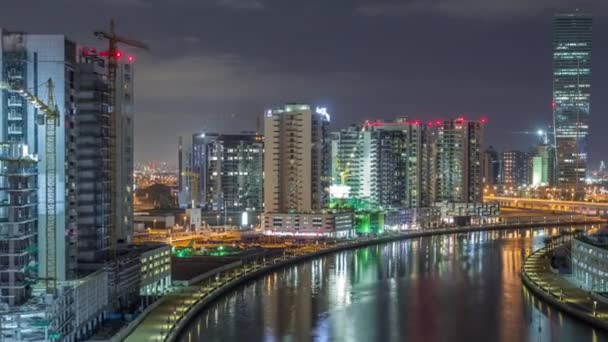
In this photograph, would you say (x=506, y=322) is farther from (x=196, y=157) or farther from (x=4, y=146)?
(x=196, y=157)

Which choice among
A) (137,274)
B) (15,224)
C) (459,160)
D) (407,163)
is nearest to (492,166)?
(459,160)

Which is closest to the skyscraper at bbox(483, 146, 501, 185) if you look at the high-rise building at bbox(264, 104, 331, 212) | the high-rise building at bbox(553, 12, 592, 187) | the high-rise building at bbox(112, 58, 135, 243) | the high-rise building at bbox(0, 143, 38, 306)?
the high-rise building at bbox(553, 12, 592, 187)

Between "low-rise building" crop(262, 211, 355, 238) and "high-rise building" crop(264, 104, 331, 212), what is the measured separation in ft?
2.73

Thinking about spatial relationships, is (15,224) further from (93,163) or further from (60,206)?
(93,163)

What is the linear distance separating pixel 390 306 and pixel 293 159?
13085 mm

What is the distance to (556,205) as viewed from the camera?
45.3 m

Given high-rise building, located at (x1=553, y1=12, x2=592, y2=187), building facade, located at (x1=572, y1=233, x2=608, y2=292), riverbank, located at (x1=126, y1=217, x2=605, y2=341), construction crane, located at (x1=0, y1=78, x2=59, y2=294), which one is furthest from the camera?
high-rise building, located at (x1=553, y1=12, x2=592, y2=187)

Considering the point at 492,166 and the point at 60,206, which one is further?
the point at 492,166

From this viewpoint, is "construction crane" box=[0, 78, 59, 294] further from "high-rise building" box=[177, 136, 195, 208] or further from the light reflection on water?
"high-rise building" box=[177, 136, 195, 208]

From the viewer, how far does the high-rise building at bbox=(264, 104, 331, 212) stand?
91.5 ft

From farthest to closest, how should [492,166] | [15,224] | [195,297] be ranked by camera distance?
1. [492,166]
2. [195,297]
3. [15,224]

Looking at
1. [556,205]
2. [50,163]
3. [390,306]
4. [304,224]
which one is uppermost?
[50,163]

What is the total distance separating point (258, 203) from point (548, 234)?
447 inches

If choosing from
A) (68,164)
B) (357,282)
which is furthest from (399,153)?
(68,164)
